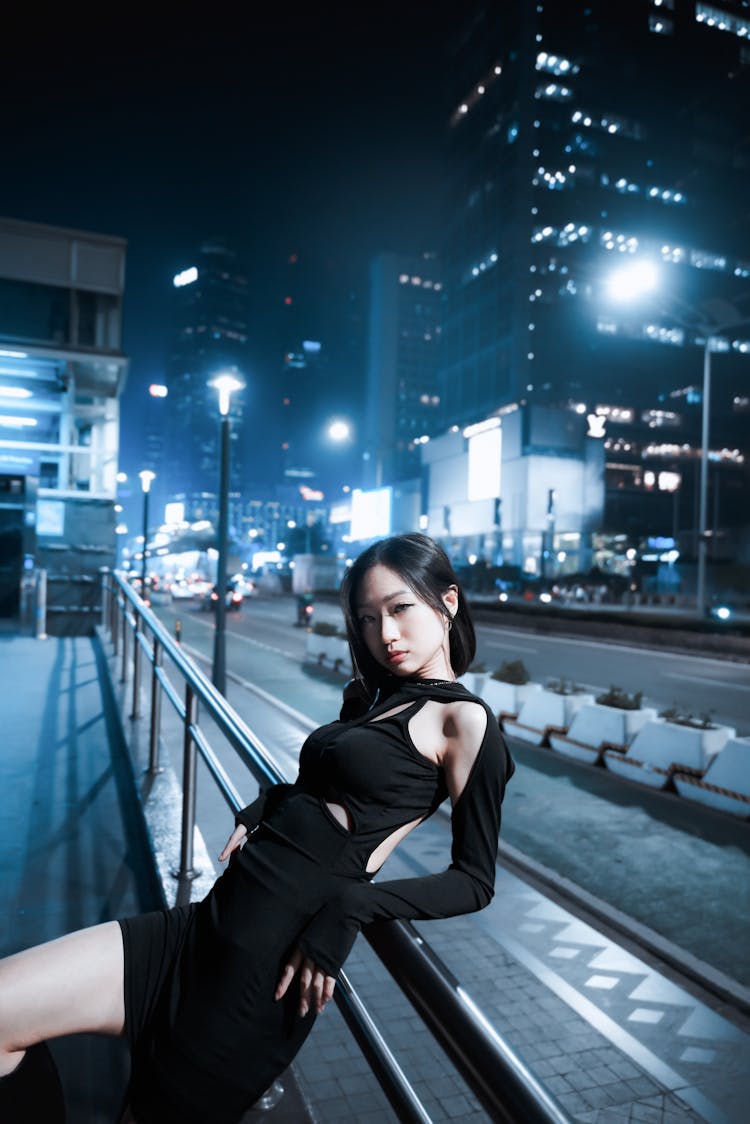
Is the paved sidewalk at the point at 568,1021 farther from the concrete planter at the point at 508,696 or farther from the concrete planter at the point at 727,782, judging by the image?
the concrete planter at the point at 508,696

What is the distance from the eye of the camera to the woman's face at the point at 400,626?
1.86m

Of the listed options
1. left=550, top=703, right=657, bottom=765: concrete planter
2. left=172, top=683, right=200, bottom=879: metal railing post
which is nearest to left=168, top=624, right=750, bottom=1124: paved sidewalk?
left=172, top=683, right=200, bottom=879: metal railing post

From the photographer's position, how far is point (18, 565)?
15469 mm

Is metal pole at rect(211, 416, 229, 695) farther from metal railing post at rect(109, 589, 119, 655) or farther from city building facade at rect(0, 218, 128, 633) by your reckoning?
city building facade at rect(0, 218, 128, 633)

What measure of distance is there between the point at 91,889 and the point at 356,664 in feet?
8.54

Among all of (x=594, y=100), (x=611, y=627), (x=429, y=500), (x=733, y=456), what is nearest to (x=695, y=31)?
(x=594, y=100)

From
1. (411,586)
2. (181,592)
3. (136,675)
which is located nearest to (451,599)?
(411,586)

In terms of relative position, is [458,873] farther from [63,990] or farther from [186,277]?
[186,277]

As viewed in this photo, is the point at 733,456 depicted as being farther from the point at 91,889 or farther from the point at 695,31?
the point at 91,889

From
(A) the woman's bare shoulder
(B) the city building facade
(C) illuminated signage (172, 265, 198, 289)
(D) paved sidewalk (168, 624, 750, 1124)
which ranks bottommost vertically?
(D) paved sidewalk (168, 624, 750, 1124)

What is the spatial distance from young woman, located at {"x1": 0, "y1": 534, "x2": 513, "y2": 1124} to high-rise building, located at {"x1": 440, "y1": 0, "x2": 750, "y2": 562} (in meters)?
76.0

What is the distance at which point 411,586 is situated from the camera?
1.88 m

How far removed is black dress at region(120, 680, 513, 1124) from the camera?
153 cm

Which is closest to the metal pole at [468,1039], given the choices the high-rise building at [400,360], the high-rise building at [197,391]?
the high-rise building at [400,360]
